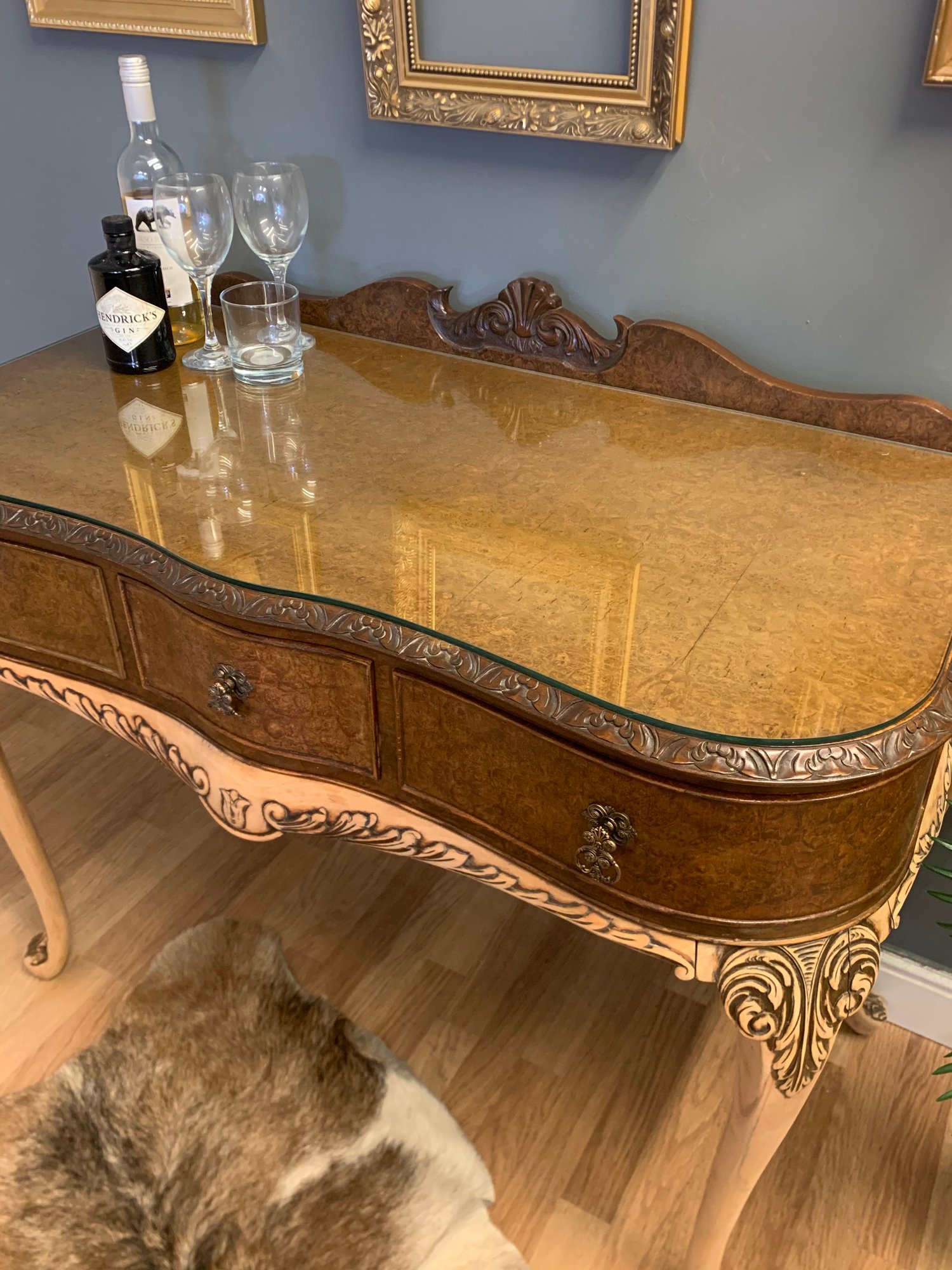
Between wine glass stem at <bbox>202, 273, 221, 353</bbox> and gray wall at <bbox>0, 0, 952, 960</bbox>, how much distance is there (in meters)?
0.18

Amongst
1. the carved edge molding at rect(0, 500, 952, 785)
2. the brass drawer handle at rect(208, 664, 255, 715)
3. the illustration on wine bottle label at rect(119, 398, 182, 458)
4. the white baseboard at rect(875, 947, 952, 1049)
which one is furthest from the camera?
the white baseboard at rect(875, 947, 952, 1049)

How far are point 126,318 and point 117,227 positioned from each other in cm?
10

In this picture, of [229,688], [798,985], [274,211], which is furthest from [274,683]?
[274,211]

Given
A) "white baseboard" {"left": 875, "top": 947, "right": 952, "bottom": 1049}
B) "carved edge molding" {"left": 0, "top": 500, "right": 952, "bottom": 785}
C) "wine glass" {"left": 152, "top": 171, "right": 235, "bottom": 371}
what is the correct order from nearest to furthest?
"carved edge molding" {"left": 0, "top": 500, "right": 952, "bottom": 785} → "wine glass" {"left": 152, "top": 171, "right": 235, "bottom": 371} → "white baseboard" {"left": 875, "top": 947, "right": 952, "bottom": 1049}

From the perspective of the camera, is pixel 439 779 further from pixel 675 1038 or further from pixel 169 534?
pixel 675 1038

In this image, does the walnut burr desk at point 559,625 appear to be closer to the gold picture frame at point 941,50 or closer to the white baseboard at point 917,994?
the gold picture frame at point 941,50

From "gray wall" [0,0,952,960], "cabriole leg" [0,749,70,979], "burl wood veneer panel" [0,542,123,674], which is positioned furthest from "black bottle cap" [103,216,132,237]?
"cabriole leg" [0,749,70,979]

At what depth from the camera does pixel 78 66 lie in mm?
1386

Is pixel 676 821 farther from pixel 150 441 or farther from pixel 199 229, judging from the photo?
pixel 199 229

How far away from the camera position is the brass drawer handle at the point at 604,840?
0.79 metres

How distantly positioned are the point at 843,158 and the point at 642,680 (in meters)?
0.59

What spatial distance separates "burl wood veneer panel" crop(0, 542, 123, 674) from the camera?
102 cm

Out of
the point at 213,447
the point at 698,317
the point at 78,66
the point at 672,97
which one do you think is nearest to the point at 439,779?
the point at 213,447

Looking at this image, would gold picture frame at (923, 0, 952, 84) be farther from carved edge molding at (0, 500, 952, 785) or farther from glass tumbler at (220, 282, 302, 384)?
glass tumbler at (220, 282, 302, 384)
